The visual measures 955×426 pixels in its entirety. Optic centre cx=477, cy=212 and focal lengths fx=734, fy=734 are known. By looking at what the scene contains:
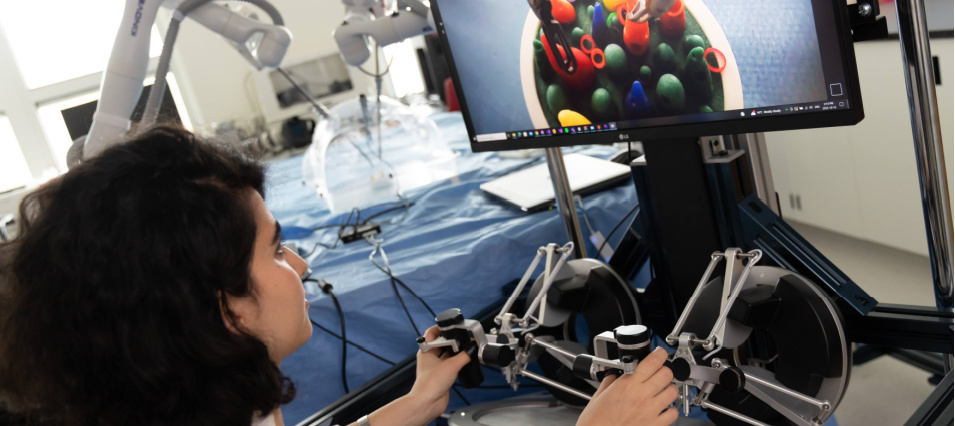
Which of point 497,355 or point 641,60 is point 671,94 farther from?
point 497,355

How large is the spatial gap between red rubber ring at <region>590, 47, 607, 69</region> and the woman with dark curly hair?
383 millimetres

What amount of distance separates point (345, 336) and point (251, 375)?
56cm

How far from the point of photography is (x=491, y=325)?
1296 mm

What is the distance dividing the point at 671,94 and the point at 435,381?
1.63 ft

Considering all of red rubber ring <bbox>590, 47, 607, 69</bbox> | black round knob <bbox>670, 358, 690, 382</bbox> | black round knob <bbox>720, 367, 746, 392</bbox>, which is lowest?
black round knob <bbox>720, 367, 746, 392</bbox>

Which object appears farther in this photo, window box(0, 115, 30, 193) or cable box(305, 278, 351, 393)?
window box(0, 115, 30, 193)

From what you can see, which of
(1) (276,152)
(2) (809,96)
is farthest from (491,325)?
(1) (276,152)

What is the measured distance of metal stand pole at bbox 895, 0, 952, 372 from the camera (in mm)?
→ 715

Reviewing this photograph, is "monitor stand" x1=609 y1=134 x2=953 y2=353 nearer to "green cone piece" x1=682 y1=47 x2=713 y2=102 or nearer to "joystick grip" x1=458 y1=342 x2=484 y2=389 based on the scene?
"green cone piece" x1=682 y1=47 x2=713 y2=102

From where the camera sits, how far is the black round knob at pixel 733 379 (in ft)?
2.49

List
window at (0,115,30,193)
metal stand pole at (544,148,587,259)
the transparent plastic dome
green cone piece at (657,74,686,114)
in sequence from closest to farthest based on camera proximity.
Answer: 1. green cone piece at (657,74,686,114)
2. metal stand pole at (544,148,587,259)
3. the transparent plastic dome
4. window at (0,115,30,193)

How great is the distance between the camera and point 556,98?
102 cm

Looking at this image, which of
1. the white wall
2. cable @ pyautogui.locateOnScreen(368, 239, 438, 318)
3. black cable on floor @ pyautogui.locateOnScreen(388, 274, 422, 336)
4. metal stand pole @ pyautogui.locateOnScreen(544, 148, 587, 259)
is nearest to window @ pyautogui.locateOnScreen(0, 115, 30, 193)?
cable @ pyautogui.locateOnScreen(368, 239, 438, 318)

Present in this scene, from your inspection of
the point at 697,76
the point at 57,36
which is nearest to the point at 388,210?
the point at 697,76
